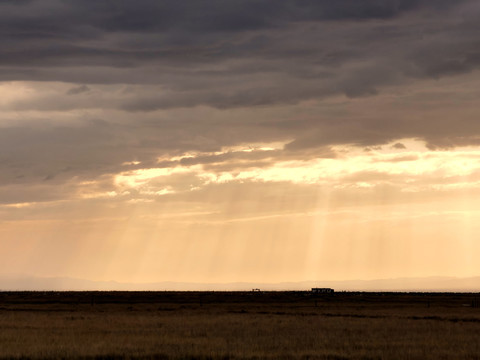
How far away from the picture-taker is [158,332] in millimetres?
41812

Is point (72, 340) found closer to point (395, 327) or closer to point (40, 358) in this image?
point (40, 358)

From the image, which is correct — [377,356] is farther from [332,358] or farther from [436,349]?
[436,349]

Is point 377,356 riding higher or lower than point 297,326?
lower

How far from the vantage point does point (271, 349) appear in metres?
32.8

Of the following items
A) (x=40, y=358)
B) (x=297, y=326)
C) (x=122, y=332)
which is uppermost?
(x=297, y=326)

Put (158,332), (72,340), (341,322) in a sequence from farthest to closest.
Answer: (341,322), (158,332), (72,340)

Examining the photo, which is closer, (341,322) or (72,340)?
(72,340)

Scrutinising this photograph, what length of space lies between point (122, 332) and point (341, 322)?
55.8 ft

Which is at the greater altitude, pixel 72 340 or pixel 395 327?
pixel 395 327

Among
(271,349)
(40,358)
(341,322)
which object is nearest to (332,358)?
(271,349)

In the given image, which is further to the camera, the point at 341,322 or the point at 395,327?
the point at 341,322

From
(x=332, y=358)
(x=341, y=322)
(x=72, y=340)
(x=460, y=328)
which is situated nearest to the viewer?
(x=332, y=358)

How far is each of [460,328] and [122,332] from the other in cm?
2203

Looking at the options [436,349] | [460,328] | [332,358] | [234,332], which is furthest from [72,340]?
[460,328]
